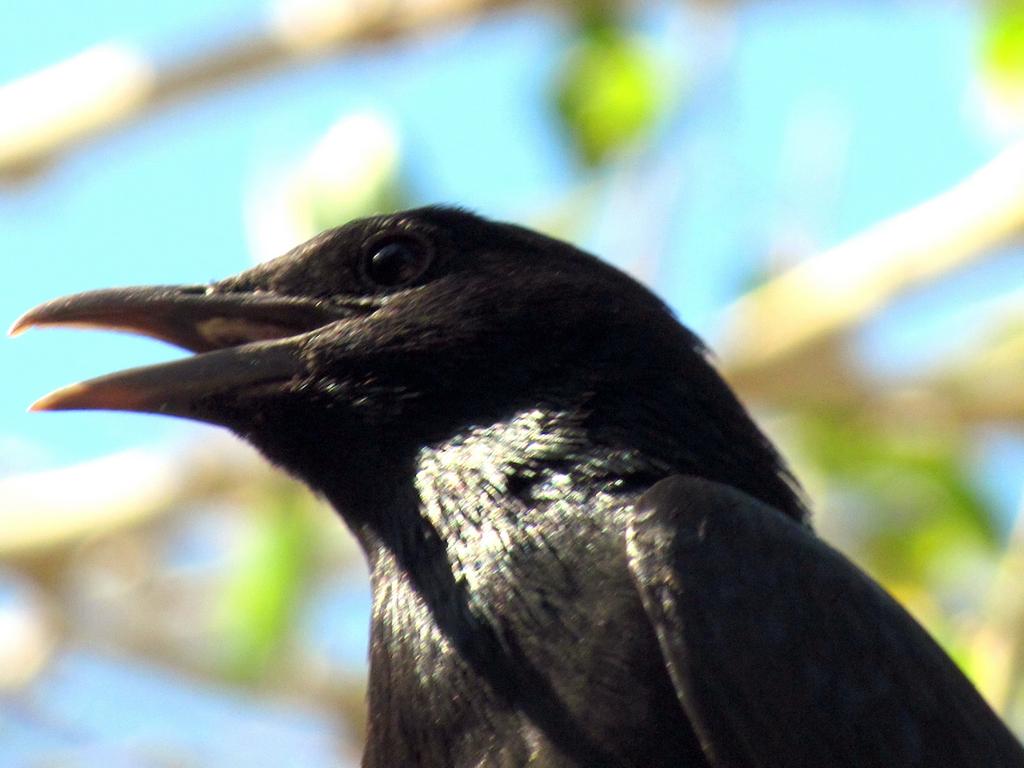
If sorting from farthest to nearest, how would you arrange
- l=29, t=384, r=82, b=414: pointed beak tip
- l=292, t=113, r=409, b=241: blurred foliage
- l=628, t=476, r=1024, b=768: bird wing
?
1. l=292, t=113, r=409, b=241: blurred foliage
2. l=29, t=384, r=82, b=414: pointed beak tip
3. l=628, t=476, r=1024, b=768: bird wing

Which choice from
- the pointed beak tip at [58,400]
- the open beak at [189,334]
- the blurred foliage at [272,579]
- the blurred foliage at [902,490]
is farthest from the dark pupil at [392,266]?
the blurred foliage at [902,490]

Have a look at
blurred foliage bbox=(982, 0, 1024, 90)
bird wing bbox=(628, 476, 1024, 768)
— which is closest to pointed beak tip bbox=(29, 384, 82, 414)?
bird wing bbox=(628, 476, 1024, 768)

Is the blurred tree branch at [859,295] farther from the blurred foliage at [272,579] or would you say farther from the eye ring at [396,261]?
the eye ring at [396,261]

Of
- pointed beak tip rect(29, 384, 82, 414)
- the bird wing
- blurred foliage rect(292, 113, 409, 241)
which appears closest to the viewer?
the bird wing

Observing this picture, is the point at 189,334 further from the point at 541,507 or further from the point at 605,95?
the point at 605,95

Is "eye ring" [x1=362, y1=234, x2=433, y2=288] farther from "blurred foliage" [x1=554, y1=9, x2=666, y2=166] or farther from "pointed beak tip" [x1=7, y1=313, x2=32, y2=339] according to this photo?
"blurred foliage" [x1=554, y1=9, x2=666, y2=166]

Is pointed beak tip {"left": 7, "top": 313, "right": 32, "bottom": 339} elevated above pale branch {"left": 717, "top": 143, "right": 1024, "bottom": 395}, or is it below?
below

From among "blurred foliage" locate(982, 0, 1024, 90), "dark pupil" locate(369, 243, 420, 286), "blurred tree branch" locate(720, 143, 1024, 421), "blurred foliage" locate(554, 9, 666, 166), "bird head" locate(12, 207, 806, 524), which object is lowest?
"bird head" locate(12, 207, 806, 524)
